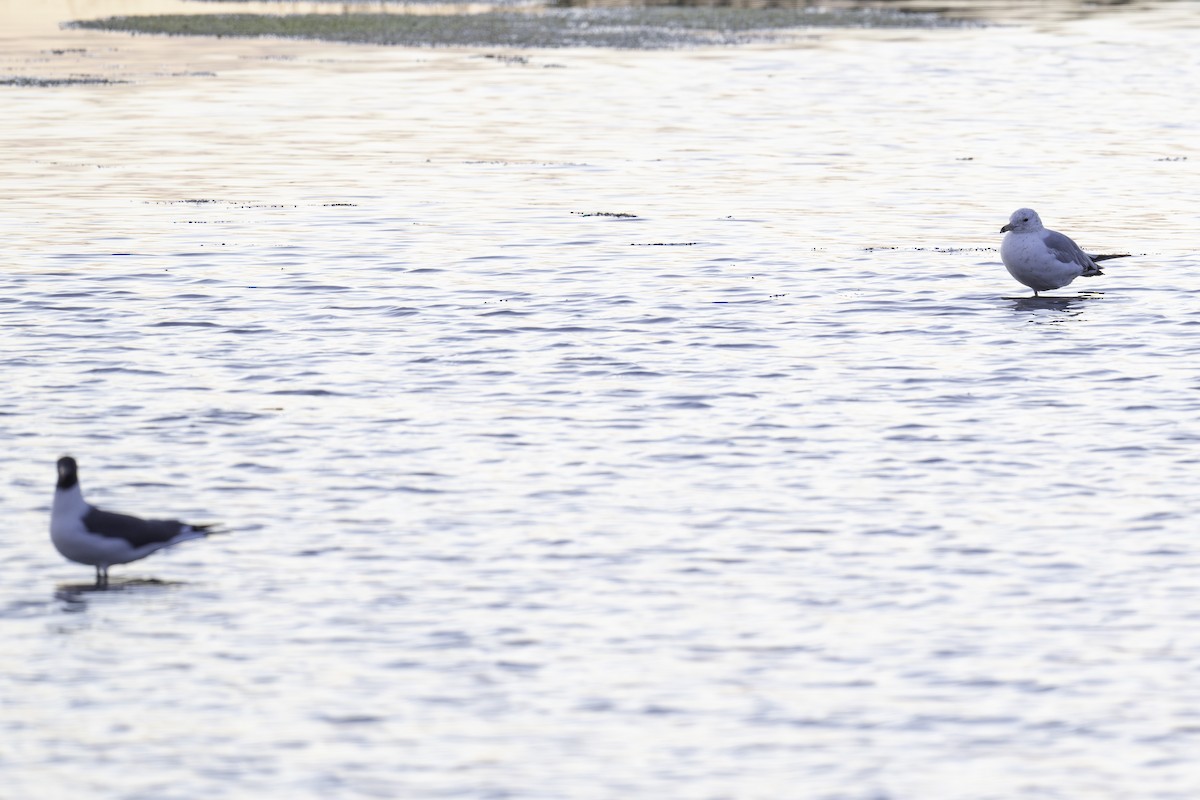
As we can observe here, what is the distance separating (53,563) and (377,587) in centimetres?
274

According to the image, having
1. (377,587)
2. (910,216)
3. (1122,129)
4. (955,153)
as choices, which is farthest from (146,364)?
(1122,129)

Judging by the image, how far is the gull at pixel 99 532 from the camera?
14742 mm

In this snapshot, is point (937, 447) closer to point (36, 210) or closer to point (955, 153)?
point (36, 210)

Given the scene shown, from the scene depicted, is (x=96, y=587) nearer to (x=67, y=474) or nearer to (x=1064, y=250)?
(x=67, y=474)

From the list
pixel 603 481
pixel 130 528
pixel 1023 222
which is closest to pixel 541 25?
pixel 1023 222

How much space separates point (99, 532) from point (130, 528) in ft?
0.74

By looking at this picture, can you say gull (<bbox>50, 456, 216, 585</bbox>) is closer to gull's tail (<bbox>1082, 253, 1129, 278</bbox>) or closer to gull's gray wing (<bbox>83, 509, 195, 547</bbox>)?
gull's gray wing (<bbox>83, 509, 195, 547</bbox>)

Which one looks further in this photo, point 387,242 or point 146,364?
point 387,242

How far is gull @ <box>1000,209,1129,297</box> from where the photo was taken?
26.0 m

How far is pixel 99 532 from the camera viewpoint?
14.8m

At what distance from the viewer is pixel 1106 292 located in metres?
27.2

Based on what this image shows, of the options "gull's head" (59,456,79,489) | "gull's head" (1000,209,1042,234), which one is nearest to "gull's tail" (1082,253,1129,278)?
"gull's head" (1000,209,1042,234)

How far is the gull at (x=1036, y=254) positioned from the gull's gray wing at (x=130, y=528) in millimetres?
14193

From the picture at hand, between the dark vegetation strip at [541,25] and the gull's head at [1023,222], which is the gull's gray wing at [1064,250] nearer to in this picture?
the gull's head at [1023,222]
